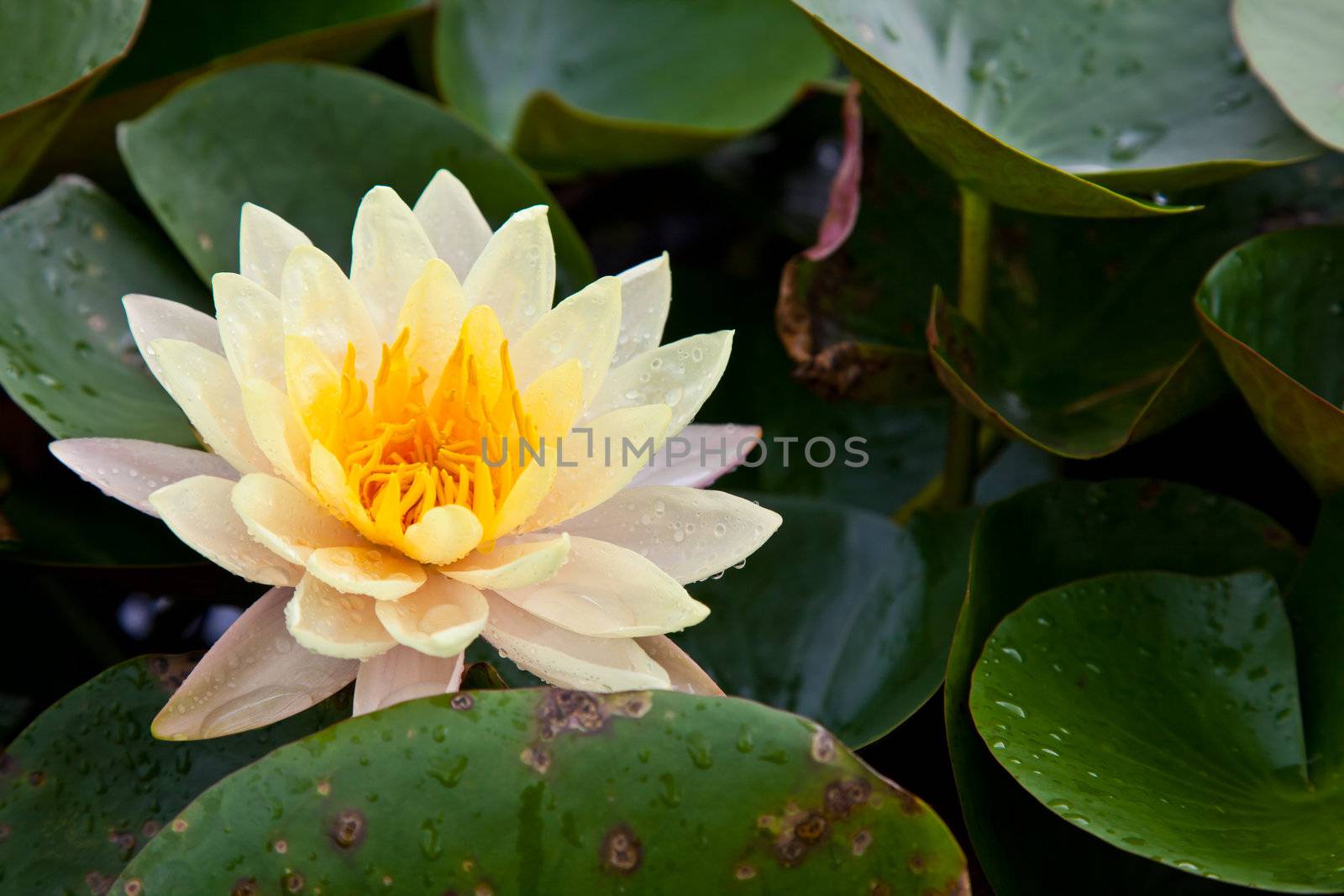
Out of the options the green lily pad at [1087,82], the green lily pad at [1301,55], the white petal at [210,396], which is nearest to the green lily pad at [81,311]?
the white petal at [210,396]

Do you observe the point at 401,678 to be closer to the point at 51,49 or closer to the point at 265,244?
the point at 265,244

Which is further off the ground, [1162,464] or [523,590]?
[523,590]

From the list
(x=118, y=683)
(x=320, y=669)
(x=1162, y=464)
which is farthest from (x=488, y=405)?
(x=1162, y=464)

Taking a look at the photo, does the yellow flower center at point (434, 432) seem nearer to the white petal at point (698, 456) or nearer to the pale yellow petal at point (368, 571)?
the pale yellow petal at point (368, 571)

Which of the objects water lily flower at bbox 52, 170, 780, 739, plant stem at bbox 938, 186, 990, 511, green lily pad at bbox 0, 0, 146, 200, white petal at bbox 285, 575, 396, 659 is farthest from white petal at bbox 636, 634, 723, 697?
green lily pad at bbox 0, 0, 146, 200

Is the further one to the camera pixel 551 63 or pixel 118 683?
pixel 551 63

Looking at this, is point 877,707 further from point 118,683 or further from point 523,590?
point 118,683

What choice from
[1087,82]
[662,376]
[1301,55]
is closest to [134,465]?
[662,376]
